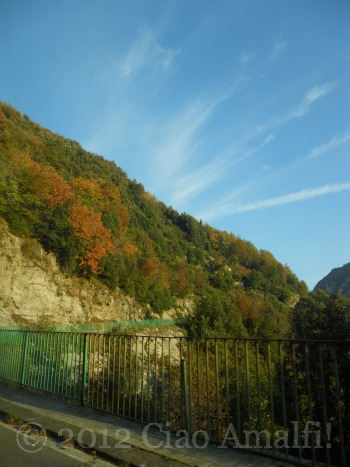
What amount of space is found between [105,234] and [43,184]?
9819 millimetres

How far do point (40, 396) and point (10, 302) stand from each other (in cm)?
2130

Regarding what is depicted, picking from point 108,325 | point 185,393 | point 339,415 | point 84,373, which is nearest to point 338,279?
point 108,325

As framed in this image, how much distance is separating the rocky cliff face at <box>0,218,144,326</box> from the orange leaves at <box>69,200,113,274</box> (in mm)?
2117

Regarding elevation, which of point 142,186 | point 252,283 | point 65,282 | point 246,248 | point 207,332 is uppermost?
point 142,186

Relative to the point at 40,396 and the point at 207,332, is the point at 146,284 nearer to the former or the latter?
the point at 207,332

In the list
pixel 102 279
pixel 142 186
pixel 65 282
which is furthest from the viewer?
pixel 142 186

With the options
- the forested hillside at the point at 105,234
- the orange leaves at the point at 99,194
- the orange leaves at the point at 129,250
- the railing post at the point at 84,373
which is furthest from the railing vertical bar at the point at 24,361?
the orange leaves at the point at 99,194

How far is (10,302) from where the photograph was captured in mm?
26766

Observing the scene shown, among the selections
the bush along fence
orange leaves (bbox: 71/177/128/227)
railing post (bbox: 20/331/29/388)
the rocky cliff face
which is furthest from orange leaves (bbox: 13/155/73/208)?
railing post (bbox: 20/331/29/388)

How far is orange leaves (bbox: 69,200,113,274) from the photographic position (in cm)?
3825

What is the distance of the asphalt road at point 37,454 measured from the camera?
4.08 meters

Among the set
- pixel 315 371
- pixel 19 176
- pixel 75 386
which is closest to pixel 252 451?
pixel 75 386

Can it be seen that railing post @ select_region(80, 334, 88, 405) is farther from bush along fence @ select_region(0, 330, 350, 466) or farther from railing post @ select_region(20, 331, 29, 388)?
railing post @ select_region(20, 331, 29, 388)

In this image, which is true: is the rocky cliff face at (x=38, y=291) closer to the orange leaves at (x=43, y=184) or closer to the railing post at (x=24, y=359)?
the orange leaves at (x=43, y=184)
